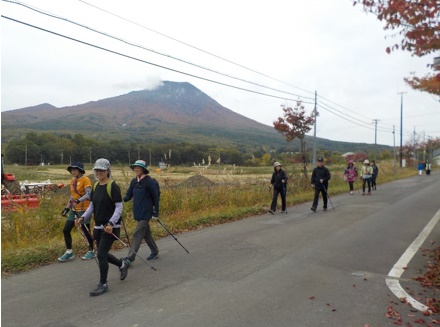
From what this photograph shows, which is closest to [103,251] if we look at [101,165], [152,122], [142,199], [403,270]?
[101,165]

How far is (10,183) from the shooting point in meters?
12.2

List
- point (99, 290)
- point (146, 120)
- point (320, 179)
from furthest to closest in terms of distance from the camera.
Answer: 1. point (146, 120)
2. point (320, 179)
3. point (99, 290)

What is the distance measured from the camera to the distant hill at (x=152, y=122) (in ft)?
299

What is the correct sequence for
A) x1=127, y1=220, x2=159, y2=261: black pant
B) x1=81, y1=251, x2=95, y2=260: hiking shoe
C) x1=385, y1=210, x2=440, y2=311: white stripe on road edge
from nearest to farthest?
x1=385, y1=210, x2=440, y2=311: white stripe on road edge < x1=127, y1=220, x2=159, y2=261: black pant < x1=81, y1=251, x2=95, y2=260: hiking shoe

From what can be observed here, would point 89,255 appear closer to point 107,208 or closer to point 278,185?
point 107,208

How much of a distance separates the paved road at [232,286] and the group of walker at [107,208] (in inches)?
11.8

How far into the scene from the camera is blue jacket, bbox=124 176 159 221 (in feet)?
20.1

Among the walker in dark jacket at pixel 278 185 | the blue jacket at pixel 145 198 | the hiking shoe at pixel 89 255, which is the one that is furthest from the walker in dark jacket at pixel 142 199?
the walker in dark jacket at pixel 278 185

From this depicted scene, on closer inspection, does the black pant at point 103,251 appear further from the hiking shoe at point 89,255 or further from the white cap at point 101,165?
the hiking shoe at point 89,255

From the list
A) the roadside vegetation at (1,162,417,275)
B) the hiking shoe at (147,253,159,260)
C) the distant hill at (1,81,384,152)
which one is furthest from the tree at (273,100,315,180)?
the distant hill at (1,81,384,152)

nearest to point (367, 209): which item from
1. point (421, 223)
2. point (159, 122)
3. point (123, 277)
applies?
point (421, 223)

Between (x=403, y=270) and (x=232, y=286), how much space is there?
111 inches

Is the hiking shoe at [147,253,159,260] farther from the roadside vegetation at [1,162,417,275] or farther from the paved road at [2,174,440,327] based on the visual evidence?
the roadside vegetation at [1,162,417,275]

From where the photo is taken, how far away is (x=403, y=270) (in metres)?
5.81
